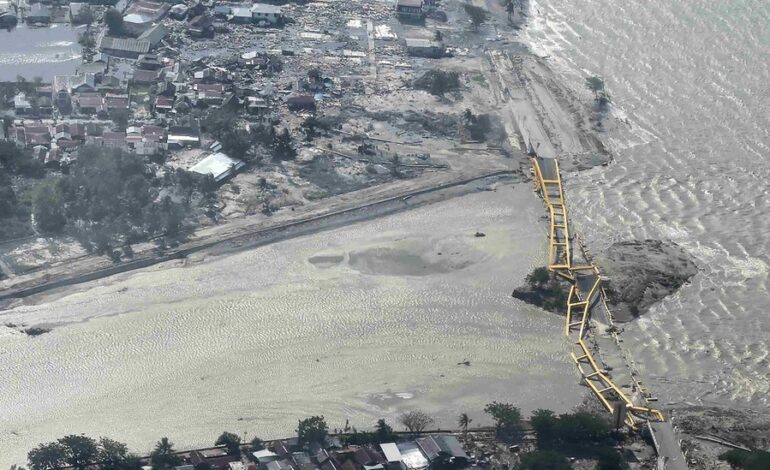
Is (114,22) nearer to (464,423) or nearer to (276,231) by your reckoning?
(276,231)

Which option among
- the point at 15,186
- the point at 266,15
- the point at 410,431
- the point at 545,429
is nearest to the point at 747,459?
the point at 545,429

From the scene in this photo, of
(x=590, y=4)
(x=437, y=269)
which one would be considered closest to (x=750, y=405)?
(x=437, y=269)

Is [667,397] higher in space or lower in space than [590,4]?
lower

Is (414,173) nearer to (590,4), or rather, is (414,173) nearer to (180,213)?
(180,213)

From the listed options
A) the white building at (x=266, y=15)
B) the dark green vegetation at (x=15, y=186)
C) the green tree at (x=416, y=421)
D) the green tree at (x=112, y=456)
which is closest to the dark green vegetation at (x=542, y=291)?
the green tree at (x=416, y=421)

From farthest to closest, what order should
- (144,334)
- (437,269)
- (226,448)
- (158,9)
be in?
(158,9) < (437,269) < (144,334) < (226,448)

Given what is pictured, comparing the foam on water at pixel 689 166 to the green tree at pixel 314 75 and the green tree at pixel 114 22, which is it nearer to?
the green tree at pixel 314 75
